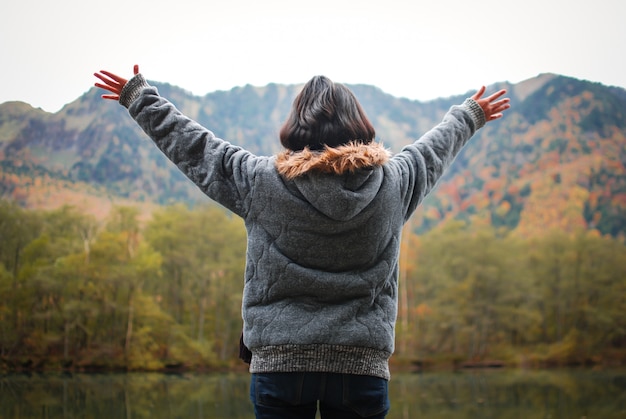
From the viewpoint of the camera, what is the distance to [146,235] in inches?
768

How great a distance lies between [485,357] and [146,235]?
39.4 feet

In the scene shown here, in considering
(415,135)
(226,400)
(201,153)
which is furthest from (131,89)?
(415,135)

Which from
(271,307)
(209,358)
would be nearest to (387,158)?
(271,307)

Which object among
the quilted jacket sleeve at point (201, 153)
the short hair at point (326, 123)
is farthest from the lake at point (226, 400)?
the short hair at point (326, 123)

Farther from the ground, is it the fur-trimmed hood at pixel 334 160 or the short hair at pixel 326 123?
the short hair at pixel 326 123

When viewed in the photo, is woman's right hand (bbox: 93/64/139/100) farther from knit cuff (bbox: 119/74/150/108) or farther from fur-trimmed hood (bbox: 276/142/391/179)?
fur-trimmed hood (bbox: 276/142/391/179)

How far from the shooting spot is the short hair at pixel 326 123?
1.28 meters

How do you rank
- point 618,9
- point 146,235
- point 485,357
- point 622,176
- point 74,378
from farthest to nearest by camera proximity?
point 622,176, point 618,9, point 485,357, point 146,235, point 74,378

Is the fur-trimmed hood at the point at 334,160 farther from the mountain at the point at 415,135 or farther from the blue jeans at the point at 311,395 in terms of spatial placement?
the mountain at the point at 415,135

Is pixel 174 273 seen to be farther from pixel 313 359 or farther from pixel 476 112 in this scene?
pixel 313 359

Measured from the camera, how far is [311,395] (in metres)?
1.20

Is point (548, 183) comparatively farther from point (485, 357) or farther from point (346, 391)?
point (346, 391)

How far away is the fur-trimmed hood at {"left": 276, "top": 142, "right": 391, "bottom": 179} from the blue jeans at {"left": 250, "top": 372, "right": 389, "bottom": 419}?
15.6 inches

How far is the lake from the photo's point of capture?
24.2 ft
